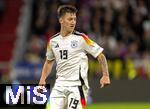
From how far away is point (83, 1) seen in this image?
2170cm

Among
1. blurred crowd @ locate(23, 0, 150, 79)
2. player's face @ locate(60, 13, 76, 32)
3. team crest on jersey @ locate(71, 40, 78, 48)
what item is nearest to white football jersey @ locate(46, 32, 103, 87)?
team crest on jersey @ locate(71, 40, 78, 48)

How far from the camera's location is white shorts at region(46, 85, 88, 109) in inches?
344

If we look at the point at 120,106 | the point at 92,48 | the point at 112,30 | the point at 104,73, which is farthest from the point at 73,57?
the point at 112,30

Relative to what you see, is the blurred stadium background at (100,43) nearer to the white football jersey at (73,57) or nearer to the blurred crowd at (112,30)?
the blurred crowd at (112,30)

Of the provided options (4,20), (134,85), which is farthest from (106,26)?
(4,20)

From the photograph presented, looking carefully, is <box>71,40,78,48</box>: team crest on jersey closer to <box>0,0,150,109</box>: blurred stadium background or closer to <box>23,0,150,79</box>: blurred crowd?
<box>0,0,150,109</box>: blurred stadium background

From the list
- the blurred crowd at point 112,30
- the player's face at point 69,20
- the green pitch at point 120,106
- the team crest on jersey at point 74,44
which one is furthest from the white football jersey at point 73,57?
the blurred crowd at point 112,30

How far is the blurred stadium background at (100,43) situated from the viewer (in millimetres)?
17875

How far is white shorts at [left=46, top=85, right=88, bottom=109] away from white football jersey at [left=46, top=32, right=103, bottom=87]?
0.07m

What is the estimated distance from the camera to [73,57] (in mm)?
8891

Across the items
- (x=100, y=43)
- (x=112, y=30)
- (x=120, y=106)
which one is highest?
(x=112, y=30)

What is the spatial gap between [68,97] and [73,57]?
0.54m

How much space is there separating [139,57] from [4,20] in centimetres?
647

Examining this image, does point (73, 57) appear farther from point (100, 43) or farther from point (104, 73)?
point (100, 43)
